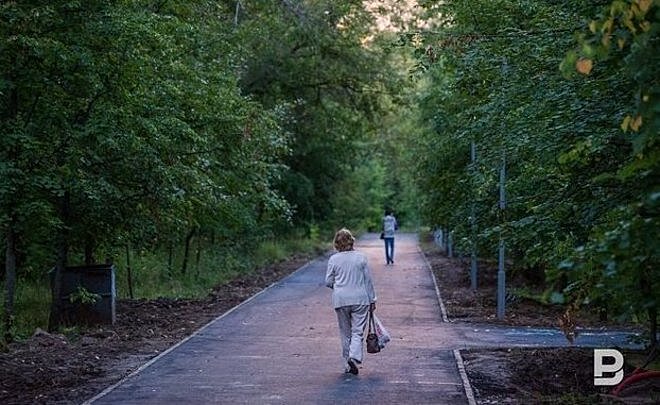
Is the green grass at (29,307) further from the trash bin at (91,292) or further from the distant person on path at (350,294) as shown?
the distant person on path at (350,294)

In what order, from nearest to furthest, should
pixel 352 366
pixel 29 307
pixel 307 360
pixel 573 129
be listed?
1. pixel 573 129
2. pixel 352 366
3. pixel 307 360
4. pixel 29 307

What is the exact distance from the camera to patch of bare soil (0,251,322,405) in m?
10.5

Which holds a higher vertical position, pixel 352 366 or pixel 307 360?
pixel 352 366

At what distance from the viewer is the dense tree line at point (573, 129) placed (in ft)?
20.0

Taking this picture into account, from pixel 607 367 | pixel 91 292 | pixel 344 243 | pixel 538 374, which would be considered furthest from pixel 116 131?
pixel 607 367

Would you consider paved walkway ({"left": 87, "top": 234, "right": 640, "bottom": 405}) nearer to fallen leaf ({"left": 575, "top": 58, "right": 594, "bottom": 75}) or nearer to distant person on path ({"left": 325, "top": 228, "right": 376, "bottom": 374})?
distant person on path ({"left": 325, "top": 228, "right": 376, "bottom": 374})

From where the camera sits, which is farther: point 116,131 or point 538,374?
point 116,131

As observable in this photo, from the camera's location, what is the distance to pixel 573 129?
380 inches

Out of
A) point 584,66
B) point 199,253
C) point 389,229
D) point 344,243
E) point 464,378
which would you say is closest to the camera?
point 584,66

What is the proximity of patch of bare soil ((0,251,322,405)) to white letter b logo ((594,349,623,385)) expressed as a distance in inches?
225

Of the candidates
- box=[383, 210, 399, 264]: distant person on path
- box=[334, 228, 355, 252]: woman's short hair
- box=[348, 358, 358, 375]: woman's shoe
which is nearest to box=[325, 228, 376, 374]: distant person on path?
box=[348, 358, 358, 375]: woman's shoe

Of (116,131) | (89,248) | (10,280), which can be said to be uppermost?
(116,131)

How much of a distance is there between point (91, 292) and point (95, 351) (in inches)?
130

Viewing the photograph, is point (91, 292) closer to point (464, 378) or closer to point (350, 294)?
point (350, 294)
